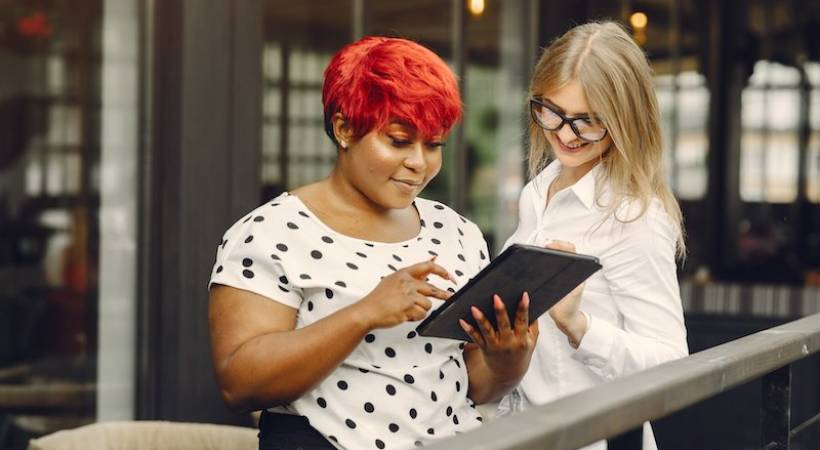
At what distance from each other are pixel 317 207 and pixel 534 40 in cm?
490

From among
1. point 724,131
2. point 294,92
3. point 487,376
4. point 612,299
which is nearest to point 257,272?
point 487,376

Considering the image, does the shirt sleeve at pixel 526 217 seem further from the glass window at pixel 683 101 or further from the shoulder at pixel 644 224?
the glass window at pixel 683 101

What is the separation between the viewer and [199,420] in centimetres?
414

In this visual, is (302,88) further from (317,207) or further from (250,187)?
(317,207)

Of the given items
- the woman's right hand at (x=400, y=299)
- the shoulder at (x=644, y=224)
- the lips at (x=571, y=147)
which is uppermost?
the lips at (x=571, y=147)

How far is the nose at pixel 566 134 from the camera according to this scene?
7.02ft

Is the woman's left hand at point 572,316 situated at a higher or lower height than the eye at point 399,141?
lower

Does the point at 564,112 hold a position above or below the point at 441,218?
above

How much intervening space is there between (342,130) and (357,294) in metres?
0.26

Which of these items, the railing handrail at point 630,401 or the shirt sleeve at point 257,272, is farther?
the shirt sleeve at point 257,272

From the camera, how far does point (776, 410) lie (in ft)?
8.11

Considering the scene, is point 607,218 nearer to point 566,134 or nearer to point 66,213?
point 566,134

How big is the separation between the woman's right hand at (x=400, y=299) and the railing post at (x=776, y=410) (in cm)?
101

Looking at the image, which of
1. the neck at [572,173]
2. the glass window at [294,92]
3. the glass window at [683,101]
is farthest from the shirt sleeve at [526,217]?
the glass window at [683,101]
